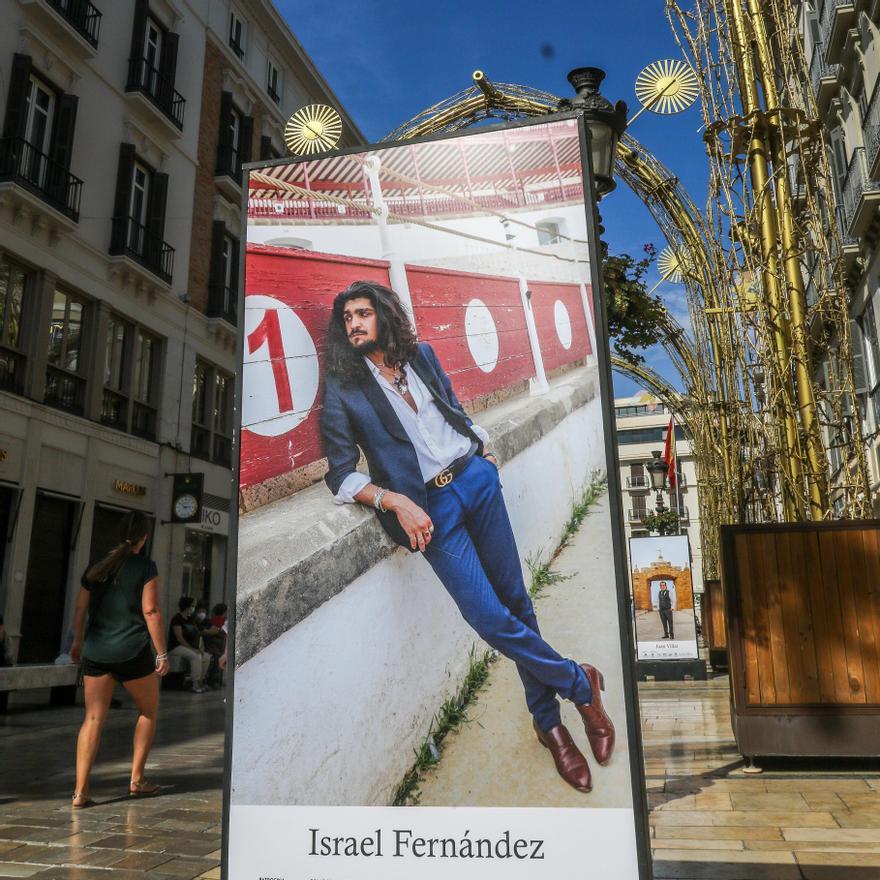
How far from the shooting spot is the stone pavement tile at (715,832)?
461 cm

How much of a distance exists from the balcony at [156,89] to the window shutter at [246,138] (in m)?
2.78

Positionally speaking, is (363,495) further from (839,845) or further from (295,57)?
(295,57)

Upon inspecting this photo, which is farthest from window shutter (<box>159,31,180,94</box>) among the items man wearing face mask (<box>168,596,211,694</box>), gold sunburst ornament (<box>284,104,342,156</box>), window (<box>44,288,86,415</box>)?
gold sunburst ornament (<box>284,104,342,156</box>)

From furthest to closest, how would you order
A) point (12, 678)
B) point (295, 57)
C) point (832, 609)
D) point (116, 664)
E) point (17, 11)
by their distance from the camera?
point (295, 57), point (17, 11), point (12, 678), point (832, 609), point (116, 664)

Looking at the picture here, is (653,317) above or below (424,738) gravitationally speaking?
above

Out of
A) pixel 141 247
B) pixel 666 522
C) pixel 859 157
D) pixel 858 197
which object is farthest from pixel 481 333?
pixel 666 522

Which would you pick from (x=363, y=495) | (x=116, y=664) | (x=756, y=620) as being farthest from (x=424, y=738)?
(x=756, y=620)

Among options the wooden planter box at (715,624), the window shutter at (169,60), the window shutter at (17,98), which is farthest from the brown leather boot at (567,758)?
the window shutter at (169,60)

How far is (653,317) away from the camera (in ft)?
30.2

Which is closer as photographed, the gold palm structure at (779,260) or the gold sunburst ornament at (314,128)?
the gold sunburst ornament at (314,128)

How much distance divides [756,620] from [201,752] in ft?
16.4

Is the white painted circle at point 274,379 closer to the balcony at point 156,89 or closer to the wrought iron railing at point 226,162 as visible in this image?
the balcony at point 156,89

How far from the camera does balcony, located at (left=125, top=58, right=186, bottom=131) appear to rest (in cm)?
1922

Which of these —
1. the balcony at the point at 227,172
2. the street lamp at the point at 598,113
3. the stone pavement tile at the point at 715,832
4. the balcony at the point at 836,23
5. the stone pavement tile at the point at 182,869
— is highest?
the balcony at the point at 836,23
